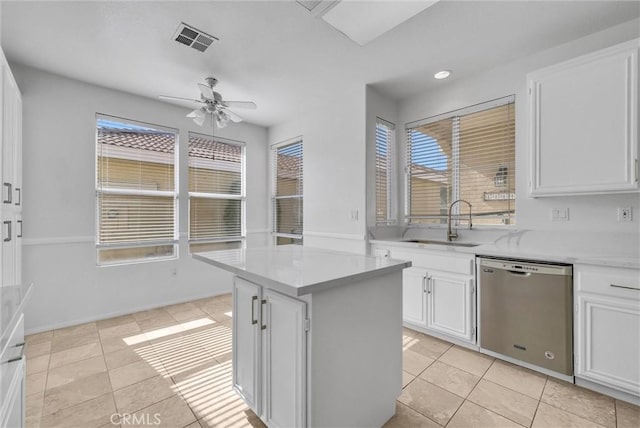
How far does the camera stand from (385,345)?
1.65m

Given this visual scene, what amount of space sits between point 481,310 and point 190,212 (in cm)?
388

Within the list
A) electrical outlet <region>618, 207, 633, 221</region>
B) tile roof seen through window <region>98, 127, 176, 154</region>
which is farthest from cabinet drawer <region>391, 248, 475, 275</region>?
tile roof seen through window <region>98, 127, 176, 154</region>

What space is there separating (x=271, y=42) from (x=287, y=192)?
2.64 meters

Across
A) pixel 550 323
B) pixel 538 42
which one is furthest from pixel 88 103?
pixel 550 323

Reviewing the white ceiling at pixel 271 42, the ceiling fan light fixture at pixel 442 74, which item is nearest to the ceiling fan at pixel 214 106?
the white ceiling at pixel 271 42

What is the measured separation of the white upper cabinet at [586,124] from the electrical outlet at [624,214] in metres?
0.28

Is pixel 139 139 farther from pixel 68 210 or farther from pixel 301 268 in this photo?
pixel 301 268

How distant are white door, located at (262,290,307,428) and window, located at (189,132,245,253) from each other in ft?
10.2

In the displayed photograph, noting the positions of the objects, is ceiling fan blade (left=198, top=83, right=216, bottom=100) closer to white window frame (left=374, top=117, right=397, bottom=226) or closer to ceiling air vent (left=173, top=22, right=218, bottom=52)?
ceiling air vent (left=173, top=22, right=218, bottom=52)

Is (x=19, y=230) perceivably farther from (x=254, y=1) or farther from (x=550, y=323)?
(x=550, y=323)

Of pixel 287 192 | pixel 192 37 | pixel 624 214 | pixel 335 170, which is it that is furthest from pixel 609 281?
pixel 287 192

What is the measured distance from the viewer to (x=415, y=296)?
2963 millimetres

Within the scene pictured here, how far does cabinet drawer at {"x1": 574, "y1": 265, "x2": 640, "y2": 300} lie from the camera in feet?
6.06

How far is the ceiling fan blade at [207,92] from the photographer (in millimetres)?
2627
